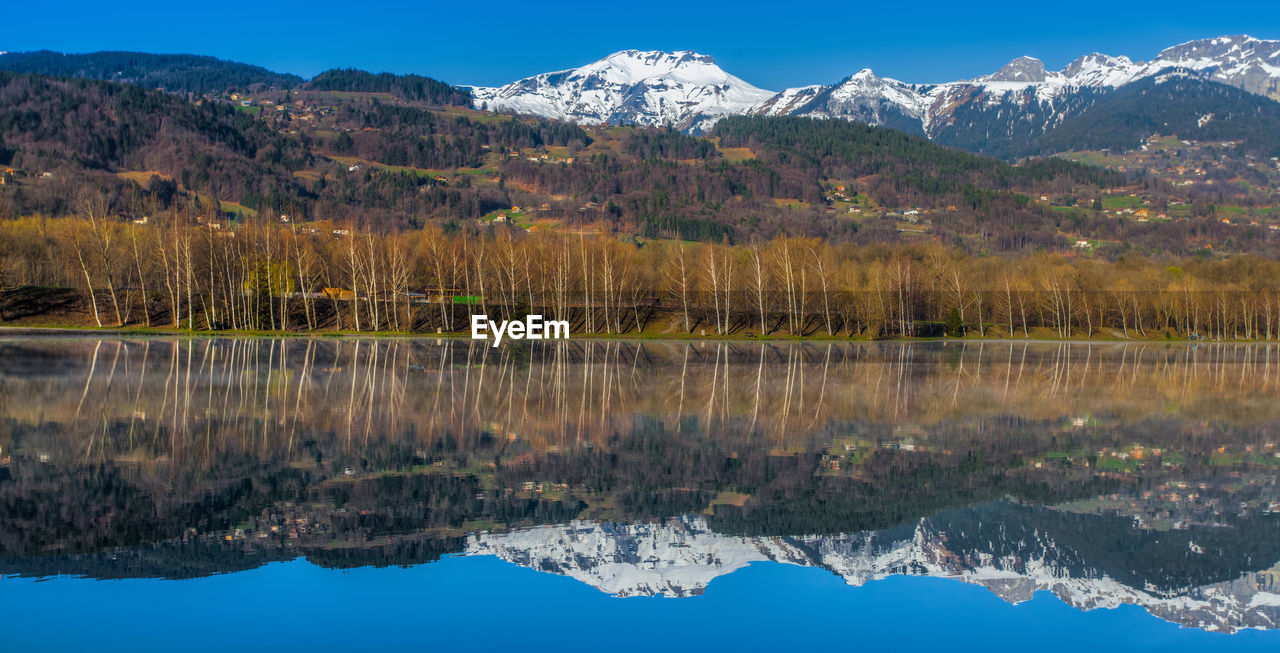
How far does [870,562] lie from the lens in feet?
47.2

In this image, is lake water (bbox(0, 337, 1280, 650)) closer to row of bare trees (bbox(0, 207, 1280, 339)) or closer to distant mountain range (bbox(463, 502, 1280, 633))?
distant mountain range (bbox(463, 502, 1280, 633))

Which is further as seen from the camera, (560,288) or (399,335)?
(560,288)

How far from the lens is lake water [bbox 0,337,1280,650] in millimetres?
11812

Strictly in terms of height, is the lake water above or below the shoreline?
above

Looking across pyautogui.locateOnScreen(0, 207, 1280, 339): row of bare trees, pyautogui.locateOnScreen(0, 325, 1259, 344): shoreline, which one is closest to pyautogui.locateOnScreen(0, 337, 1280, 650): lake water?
pyautogui.locateOnScreen(0, 325, 1259, 344): shoreline

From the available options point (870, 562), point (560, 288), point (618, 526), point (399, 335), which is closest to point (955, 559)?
point (870, 562)

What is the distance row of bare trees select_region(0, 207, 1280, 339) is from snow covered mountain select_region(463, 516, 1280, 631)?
252 feet

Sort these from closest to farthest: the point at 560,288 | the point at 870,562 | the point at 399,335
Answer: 1. the point at 870,562
2. the point at 399,335
3. the point at 560,288

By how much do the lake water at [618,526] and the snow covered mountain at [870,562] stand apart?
0.18 feet

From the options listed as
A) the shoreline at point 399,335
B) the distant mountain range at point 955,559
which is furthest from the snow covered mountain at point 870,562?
the shoreline at point 399,335

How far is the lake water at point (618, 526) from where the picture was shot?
11.8 metres

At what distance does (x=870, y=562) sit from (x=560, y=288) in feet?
269

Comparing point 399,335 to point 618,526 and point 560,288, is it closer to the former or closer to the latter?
point 560,288

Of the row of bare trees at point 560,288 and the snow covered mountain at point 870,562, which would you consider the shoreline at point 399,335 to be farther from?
the snow covered mountain at point 870,562
